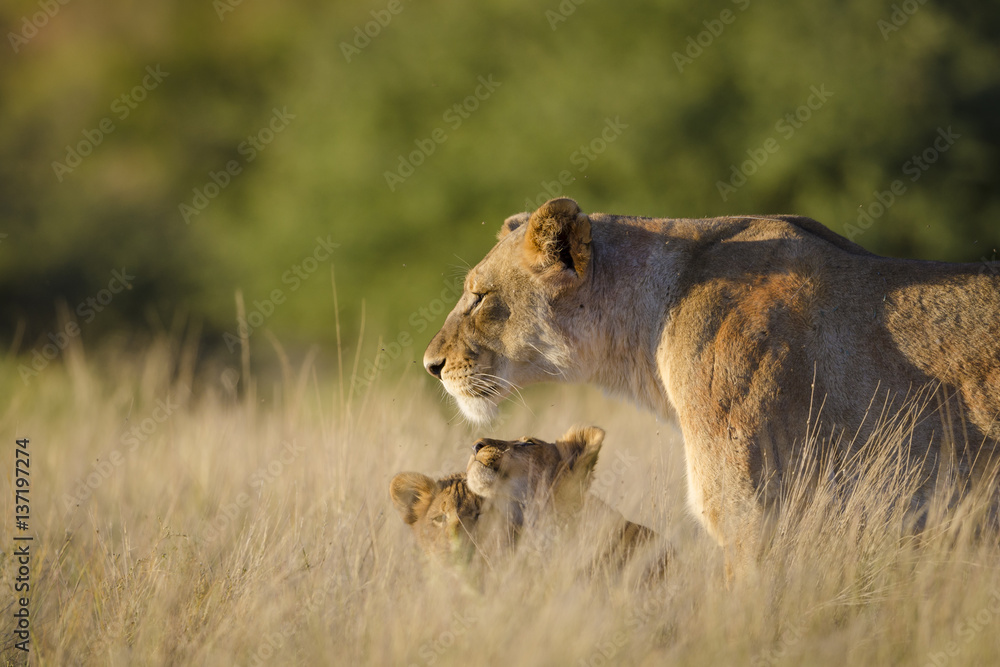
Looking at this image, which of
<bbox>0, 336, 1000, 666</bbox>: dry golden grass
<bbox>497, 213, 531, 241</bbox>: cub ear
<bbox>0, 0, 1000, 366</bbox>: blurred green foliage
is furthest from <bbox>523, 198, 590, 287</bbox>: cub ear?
<bbox>0, 0, 1000, 366</bbox>: blurred green foliage

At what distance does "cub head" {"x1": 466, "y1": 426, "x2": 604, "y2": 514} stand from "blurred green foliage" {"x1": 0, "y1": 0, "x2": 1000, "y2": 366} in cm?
294

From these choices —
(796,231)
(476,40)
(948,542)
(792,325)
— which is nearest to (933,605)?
(948,542)

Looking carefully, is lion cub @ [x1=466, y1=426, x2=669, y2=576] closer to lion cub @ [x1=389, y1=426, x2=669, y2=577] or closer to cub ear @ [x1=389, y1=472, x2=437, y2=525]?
lion cub @ [x1=389, y1=426, x2=669, y2=577]

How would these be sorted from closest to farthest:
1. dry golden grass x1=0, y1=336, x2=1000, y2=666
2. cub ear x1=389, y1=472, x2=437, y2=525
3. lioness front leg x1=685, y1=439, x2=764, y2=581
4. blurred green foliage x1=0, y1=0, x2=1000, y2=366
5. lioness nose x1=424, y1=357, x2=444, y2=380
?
dry golden grass x1=0, y1=336, x2=1000, y2=666 → lioness front leg x1=685, y1=439, x2=764, y2=581 → cub ear x1=389, y1=472, x2=437, y2=525 → lioness nose x1=424, y1=357, x2=444, y2=380 → blurred green foliage x1=0, y1=0, x2=1000, y2=366

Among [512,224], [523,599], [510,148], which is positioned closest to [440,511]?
[523,599]

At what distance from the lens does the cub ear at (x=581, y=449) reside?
4.79 m

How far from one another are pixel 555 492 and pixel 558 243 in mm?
1173

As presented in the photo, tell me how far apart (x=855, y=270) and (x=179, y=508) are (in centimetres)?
449

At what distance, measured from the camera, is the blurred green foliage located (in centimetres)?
1248

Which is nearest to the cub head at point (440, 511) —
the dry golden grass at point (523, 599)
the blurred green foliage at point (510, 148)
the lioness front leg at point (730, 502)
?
the dry golden grass at point (523, 599)

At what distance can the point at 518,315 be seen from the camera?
16.3ft

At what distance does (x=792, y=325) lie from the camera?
4328 mm

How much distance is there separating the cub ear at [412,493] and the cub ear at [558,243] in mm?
1129

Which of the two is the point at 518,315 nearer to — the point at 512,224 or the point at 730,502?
the point at 512,224
